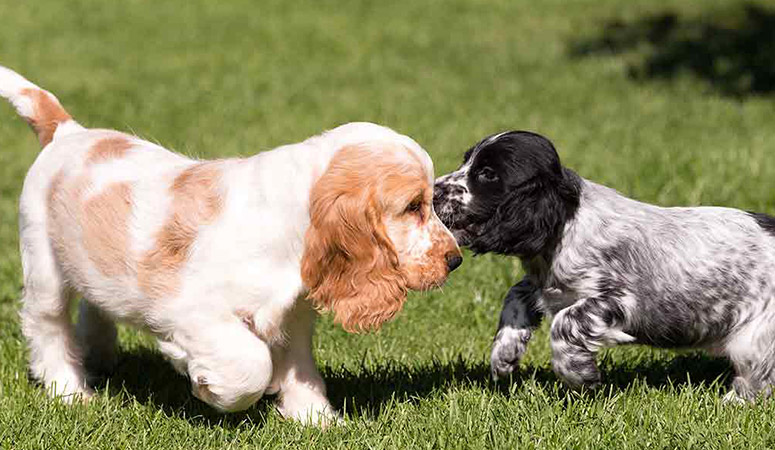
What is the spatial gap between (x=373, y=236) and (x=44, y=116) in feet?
6.92

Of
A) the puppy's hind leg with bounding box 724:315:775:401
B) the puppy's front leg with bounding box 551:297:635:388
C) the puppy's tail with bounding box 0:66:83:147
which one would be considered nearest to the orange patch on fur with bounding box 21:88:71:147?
the puppy's tail with bounding box 0:66:83:147

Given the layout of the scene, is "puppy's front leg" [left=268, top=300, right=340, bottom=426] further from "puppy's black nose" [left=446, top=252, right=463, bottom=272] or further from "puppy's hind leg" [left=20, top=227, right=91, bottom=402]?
"puppy's hind leg" [left=20, top=227, right=91, bottom=402]

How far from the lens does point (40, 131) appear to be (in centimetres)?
550

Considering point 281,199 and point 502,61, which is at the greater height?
point 281,199

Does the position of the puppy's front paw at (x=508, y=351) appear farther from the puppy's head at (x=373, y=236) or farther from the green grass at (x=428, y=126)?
the puppy's head at (x=373, y=236)

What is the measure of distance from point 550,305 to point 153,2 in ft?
48.2

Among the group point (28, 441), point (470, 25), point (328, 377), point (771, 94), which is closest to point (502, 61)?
point (470, 25)

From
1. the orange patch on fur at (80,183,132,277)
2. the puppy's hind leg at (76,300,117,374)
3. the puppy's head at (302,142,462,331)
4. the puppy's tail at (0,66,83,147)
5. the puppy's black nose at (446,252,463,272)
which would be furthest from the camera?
the puppy's hind leg at (76,300,117,374)

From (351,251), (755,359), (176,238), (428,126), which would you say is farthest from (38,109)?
(428,126)

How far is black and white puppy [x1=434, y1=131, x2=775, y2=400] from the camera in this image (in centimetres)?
481

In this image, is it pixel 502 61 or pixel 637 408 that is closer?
pixel 637 408

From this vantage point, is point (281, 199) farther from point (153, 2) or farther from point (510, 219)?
point (153, 2)

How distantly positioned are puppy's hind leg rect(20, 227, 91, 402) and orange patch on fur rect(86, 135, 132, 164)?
47 cm

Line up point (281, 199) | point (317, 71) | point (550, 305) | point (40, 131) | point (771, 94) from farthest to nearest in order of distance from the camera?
point (317, 71)
point (771, 94)
point (40, 131)
point (550, 305)
point (281, 199)
